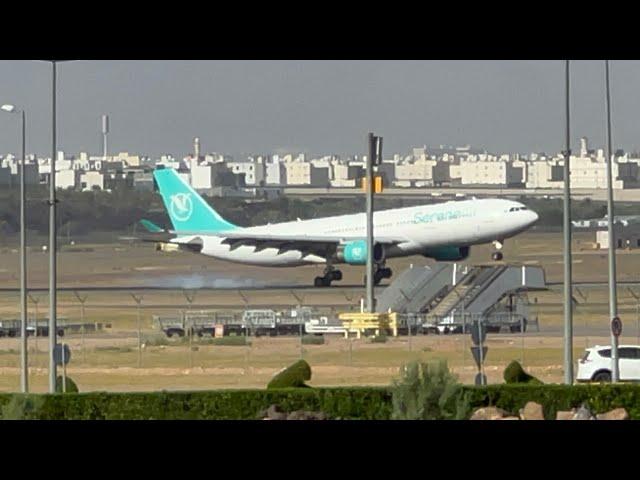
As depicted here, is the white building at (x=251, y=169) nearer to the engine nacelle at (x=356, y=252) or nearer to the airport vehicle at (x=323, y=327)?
the engine nacelle at (x=356, y=252)

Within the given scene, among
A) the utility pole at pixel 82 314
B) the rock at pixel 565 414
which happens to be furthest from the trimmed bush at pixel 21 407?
the utility pole at pixel 82 314

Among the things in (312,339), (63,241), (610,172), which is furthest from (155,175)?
(610,172)

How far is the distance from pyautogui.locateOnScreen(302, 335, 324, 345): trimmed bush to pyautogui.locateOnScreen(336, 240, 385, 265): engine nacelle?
18.0 m

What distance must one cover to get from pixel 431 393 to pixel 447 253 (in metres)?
43.5

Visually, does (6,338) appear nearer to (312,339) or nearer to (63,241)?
(312,339)

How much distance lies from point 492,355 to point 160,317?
12154 mm

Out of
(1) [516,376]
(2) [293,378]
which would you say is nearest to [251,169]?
(1) [516,376]

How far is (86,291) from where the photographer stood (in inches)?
1978

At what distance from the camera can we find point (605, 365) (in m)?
25.3

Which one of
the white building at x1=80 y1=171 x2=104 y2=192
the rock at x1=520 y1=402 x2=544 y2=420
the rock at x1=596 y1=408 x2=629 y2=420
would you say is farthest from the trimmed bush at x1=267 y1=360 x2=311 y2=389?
the white building at x1=80 y1=171 x2=104 y2=192

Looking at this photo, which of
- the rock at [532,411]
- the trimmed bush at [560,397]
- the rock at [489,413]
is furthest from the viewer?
the trimmed bush at [560,397]

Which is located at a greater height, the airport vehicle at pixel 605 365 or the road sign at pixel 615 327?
the road sign at pixel 615 327

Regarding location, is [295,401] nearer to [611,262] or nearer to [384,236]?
[611,262]

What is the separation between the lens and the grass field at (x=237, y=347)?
26969mm
